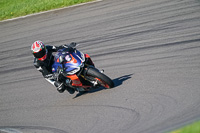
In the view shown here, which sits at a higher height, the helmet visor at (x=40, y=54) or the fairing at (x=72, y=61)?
the helmet visor at (x=40, y=54)

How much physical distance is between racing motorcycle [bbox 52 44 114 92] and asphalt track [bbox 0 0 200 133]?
40 cm

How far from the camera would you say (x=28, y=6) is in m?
19.5

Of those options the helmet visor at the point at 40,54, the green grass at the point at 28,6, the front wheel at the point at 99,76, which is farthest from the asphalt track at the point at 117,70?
the green grass at the point at 28,6

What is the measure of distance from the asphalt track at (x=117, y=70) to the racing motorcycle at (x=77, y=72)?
0.40m

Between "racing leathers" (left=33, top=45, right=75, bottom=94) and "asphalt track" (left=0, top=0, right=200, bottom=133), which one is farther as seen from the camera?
"racing leathers" (left=33, top=45, right=75, bottom=94)

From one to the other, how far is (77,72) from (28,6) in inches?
486

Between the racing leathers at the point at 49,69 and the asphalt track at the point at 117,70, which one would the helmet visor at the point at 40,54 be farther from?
the asphalt track at the point at 117,70

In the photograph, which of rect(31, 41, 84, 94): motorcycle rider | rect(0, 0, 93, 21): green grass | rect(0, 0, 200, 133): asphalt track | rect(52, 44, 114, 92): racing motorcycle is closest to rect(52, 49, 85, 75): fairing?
rect(52, 44, 114, 92): racing motorcycle

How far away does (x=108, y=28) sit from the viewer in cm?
1339

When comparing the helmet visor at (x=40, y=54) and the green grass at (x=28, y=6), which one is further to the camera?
the green grass at (x=28, y=6)

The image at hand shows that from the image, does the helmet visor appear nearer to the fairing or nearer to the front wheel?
the fairing

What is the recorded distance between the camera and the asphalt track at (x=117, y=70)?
22.6ft

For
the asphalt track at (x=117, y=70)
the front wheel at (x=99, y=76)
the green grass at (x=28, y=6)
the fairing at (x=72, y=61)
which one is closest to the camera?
the asphalt track at (x=117, y=70)

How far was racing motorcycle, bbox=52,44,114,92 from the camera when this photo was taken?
8.05 metres
